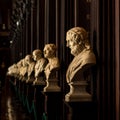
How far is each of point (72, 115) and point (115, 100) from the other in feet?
1.53

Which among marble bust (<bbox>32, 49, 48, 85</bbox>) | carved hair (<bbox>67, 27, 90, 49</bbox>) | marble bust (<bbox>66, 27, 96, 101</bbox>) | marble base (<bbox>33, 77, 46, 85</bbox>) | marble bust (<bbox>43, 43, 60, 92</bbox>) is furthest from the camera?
marble base (<bbox>33, 77, 46, 85</bbox>)

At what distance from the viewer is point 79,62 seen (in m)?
3.36

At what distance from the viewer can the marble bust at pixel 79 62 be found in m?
3.32

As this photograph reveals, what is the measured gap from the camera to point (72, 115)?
339cm

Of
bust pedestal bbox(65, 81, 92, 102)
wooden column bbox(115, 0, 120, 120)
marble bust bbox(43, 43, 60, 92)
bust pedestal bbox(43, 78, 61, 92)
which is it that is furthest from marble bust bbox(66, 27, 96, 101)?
bust pedestal bbox(43, 78, 61, 92)

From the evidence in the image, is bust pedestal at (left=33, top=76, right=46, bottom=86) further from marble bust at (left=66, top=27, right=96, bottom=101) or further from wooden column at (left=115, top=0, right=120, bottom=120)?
wooden column at (left=115, top=0, right=120, bottom=120)

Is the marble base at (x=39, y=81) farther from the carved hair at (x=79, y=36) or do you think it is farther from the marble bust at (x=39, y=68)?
the carved hair at (x=79, y=36)

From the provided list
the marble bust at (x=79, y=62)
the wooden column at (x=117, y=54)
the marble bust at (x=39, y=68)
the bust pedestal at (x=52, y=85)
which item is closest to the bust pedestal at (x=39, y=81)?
the marble bust at (x=39, y=68)

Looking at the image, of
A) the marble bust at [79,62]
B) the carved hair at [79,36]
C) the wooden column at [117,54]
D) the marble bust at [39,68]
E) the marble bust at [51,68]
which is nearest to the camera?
the wooden column at [117,54]

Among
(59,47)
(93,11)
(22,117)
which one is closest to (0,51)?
(22,117)

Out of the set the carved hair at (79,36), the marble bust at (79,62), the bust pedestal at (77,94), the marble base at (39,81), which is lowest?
the marble base at (39,81)

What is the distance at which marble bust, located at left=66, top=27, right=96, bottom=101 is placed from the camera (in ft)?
10.9

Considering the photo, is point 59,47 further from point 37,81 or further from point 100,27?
point 100,27

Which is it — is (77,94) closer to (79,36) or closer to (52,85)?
(79,36)
